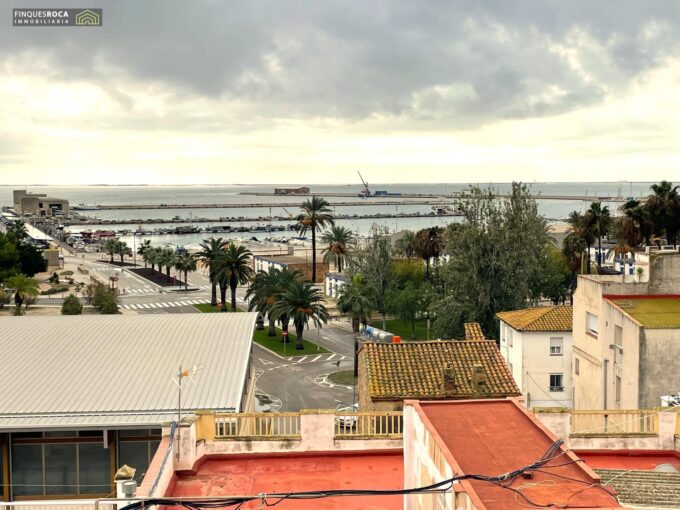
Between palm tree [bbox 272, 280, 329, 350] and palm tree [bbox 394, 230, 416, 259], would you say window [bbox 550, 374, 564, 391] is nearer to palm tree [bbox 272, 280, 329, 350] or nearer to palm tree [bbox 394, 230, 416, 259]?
→ palm tree [bbox 272, 280, 329, 350]

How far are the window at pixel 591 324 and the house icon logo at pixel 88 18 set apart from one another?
3336 cm

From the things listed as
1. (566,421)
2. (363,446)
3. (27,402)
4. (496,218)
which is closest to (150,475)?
(363,446)

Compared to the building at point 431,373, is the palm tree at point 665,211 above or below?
above

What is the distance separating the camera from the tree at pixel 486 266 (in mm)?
54031

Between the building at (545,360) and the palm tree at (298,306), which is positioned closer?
the building at (545,360)

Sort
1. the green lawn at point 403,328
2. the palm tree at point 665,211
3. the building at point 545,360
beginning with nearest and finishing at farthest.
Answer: the building at point 545,360, the green lawn at point 403,328, the palm tree at point 665,211

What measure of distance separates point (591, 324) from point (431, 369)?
45.7ft

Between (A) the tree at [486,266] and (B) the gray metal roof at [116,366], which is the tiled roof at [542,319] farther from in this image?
(B) the gray metal roof at [116,366]

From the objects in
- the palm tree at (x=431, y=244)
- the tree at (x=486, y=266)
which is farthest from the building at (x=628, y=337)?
the palm tree at (x=431, y=244)

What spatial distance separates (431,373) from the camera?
2553 cm

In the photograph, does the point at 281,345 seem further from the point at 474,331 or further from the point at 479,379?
the point at 479,379

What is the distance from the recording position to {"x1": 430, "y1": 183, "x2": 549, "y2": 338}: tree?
5403 cm

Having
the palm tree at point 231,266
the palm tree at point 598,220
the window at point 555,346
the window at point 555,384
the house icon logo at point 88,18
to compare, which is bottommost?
the window at point 555,384

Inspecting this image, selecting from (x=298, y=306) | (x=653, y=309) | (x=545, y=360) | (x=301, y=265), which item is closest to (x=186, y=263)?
(x=301, y=265)
